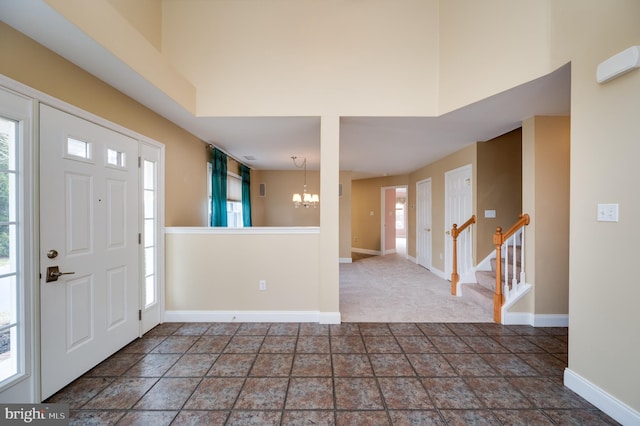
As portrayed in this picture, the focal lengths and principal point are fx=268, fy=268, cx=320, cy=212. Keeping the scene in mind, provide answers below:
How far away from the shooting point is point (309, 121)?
129 inches

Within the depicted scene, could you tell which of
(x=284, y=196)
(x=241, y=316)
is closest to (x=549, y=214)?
(x=241, y=316)

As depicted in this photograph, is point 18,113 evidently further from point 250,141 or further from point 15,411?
point 250,141

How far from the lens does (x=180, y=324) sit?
3.16 meters

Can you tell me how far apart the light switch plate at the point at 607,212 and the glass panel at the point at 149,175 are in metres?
3.93

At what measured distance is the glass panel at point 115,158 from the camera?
7.84ft

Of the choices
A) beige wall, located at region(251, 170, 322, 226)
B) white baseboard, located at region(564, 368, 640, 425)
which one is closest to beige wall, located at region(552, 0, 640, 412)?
white baseboard, located at region(564, 368, 640, 425)

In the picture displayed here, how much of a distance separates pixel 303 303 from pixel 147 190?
7.15ft

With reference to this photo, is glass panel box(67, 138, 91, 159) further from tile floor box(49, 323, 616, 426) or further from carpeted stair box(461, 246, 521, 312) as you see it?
carpeted stair box(461, 246, 521, 312)

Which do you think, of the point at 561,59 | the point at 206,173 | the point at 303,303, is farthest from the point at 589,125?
the point at 206,173

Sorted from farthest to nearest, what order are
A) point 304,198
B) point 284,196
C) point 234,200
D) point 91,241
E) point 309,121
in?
1. point 284,196
2. point 234,200
3. point 304,198
4. point 309,121
5. point 91,241

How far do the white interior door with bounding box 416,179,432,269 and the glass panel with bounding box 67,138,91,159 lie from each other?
5.96 m

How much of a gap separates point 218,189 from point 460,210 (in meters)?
4.26

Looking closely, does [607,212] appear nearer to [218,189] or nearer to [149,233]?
[149,233]

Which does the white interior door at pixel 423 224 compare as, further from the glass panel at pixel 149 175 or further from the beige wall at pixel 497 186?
the glass panel at pixel 149 175
